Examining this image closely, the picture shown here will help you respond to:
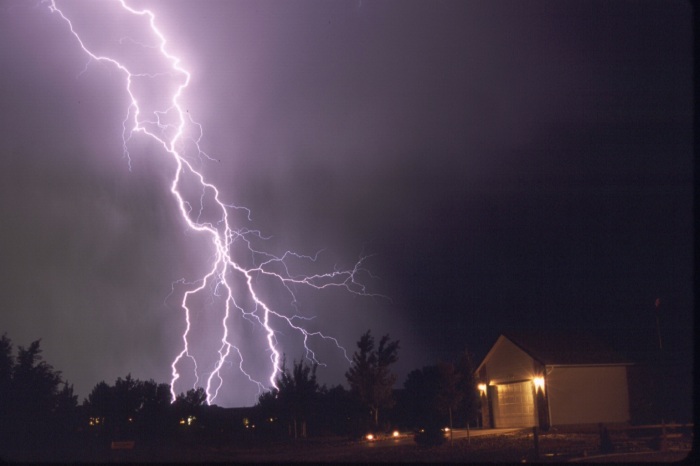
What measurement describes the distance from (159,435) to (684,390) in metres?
19.9

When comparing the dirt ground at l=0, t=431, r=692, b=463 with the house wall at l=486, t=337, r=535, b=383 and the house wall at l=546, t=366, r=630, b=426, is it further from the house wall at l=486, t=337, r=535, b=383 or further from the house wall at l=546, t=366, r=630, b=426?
the house wall at l=486, t=337, r=535, b=383

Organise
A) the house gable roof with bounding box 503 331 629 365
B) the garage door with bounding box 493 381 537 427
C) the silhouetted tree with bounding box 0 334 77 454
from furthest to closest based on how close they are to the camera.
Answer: the garage door with bounding box 493 381 537 427
the house gable roof with bounding box 503 331 629 365
the silhouetted tree with bounding box 0 334 77 454

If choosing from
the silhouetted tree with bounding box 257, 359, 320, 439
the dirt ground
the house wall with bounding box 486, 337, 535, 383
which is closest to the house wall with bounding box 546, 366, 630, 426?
Answer: the house wall with bounding box 486, 337, 535, 383

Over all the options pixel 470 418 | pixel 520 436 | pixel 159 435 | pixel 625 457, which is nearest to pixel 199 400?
pixel 159 435

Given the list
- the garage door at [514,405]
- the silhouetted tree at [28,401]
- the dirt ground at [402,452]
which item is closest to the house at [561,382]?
the garage door at [514,405]

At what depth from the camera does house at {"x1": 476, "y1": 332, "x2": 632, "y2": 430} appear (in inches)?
939

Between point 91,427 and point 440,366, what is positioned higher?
point 440,366

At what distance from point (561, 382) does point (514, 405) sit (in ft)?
9.33

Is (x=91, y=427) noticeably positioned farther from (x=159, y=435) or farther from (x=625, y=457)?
(x=625, y=457)

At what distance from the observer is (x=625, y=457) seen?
47.9 feet

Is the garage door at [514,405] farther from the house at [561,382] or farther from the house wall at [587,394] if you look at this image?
the house wall at [587,394]

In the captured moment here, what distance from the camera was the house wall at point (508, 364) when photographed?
992 inches

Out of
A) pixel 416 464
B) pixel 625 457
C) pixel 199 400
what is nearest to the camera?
pixel 416 464

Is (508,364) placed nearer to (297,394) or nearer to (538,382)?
(538,382)
